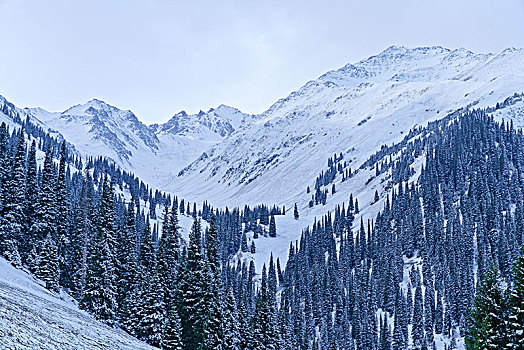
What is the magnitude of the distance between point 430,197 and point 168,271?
13951 cm

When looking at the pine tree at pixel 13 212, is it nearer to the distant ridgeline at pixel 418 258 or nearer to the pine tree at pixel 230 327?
the pine tree at pixel 230 327

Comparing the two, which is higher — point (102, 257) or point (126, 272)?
point (102, 257)

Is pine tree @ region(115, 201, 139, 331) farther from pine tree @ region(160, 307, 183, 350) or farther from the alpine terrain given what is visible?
pine tree @ region(160, 307, 183, 350)

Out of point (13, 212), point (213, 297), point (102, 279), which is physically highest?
point (13, 212)

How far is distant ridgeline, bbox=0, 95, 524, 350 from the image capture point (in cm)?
5006

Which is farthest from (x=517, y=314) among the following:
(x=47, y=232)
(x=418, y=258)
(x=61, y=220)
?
(x=418, y=258)

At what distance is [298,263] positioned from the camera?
548 feet

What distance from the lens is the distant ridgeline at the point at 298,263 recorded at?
50.1 metres

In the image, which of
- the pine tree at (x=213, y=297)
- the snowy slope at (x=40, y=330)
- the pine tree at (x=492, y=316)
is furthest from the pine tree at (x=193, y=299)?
the pine tree at (x=492, y=316)

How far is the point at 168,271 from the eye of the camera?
54.5 m

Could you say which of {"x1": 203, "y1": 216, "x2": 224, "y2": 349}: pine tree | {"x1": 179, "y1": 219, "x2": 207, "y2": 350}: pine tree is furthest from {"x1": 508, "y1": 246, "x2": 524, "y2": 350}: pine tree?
{"x1": 179, "y1": 219, "x2": 207, "y2": 350}: pine tree

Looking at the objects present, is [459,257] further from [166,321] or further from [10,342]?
[10,342]

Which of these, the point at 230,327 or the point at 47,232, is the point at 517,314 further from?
the point at 47,232

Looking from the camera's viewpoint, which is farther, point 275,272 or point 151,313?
point 275,272
